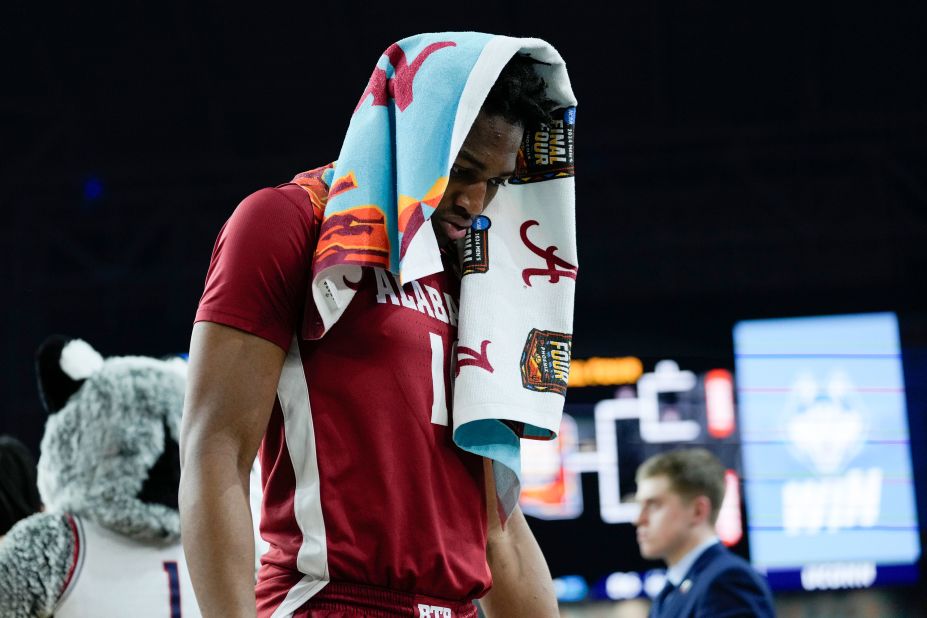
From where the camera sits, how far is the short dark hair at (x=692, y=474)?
3721 millimetres

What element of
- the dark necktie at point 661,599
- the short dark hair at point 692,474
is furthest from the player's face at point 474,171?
the short dark hair at point 692,474

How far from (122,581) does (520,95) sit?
1116 mm

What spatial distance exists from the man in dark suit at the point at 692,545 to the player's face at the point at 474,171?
2029mm

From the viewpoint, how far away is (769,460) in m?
6.28

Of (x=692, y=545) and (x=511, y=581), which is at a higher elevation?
(x=511, y=581)

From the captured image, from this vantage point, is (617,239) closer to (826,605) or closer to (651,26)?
(651,26)

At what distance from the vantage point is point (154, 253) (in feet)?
23.9

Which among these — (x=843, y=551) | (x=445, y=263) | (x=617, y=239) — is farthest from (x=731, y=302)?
(x=445, y=263)

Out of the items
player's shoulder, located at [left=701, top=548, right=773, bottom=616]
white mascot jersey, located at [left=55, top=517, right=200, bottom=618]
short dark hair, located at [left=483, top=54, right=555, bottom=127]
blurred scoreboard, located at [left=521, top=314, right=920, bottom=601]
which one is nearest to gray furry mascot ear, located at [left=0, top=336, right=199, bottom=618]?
white mascot jersey, located at [left=55, top=517, right=200, bottom=618]

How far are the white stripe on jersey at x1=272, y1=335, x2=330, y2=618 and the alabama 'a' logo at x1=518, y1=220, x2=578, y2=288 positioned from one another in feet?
1.19

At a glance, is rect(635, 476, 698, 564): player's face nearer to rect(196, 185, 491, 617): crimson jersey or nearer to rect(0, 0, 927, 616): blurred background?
rect(0, 0, 927, 616): blurred background

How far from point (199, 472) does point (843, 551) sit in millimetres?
5587

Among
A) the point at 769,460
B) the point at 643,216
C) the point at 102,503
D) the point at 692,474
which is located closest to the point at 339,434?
the point at 102,503

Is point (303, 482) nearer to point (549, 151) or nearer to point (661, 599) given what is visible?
point (549, 151)
